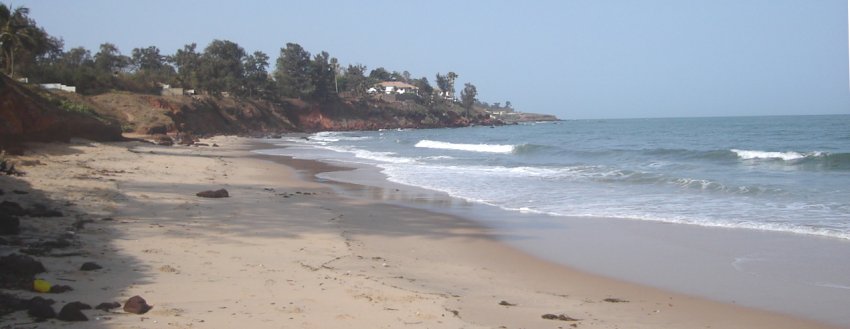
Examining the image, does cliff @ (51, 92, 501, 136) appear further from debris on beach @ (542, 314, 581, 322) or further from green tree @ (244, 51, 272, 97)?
debris on beach @ (542, 314, 581, 322)

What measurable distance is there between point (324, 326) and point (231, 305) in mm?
929

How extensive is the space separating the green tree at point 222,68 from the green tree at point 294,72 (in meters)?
8.57

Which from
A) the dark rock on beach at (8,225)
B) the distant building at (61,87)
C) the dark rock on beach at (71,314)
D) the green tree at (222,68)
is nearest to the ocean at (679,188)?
the dark rock on beach at (8,225)

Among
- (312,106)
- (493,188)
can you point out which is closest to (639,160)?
(493,188)

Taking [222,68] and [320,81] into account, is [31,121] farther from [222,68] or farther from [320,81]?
[320,81]

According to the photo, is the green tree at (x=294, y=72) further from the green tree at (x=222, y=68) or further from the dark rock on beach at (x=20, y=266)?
the dark rock on beach at (x=20, y=266)

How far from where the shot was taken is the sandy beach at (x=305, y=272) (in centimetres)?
550

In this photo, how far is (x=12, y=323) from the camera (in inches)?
178

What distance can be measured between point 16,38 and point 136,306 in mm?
43920

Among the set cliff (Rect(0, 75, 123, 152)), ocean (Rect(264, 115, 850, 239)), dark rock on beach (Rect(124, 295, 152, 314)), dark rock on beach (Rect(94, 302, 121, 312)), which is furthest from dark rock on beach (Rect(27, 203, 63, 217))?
cliff (Rect(0, 75, 123, 152))

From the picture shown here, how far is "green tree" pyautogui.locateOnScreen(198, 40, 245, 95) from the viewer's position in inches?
2844

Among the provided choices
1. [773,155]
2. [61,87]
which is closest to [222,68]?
[61,87]

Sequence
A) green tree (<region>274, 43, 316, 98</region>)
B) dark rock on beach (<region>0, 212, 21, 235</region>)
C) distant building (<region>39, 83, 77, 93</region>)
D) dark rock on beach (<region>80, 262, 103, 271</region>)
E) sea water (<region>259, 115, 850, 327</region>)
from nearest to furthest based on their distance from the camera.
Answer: dark rock on beach (<region>80, 262, 103, 271</region>) → dark rock on beach (<region>0, 212, 21, 235</region>) → sea water (<region>259, 115, 850, 327</region>) → distant building (<region>39, 83, 77, 93</region>) → green tree (<region>274, 43, 316, 98</region>)

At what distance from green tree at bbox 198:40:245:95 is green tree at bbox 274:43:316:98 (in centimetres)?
857
